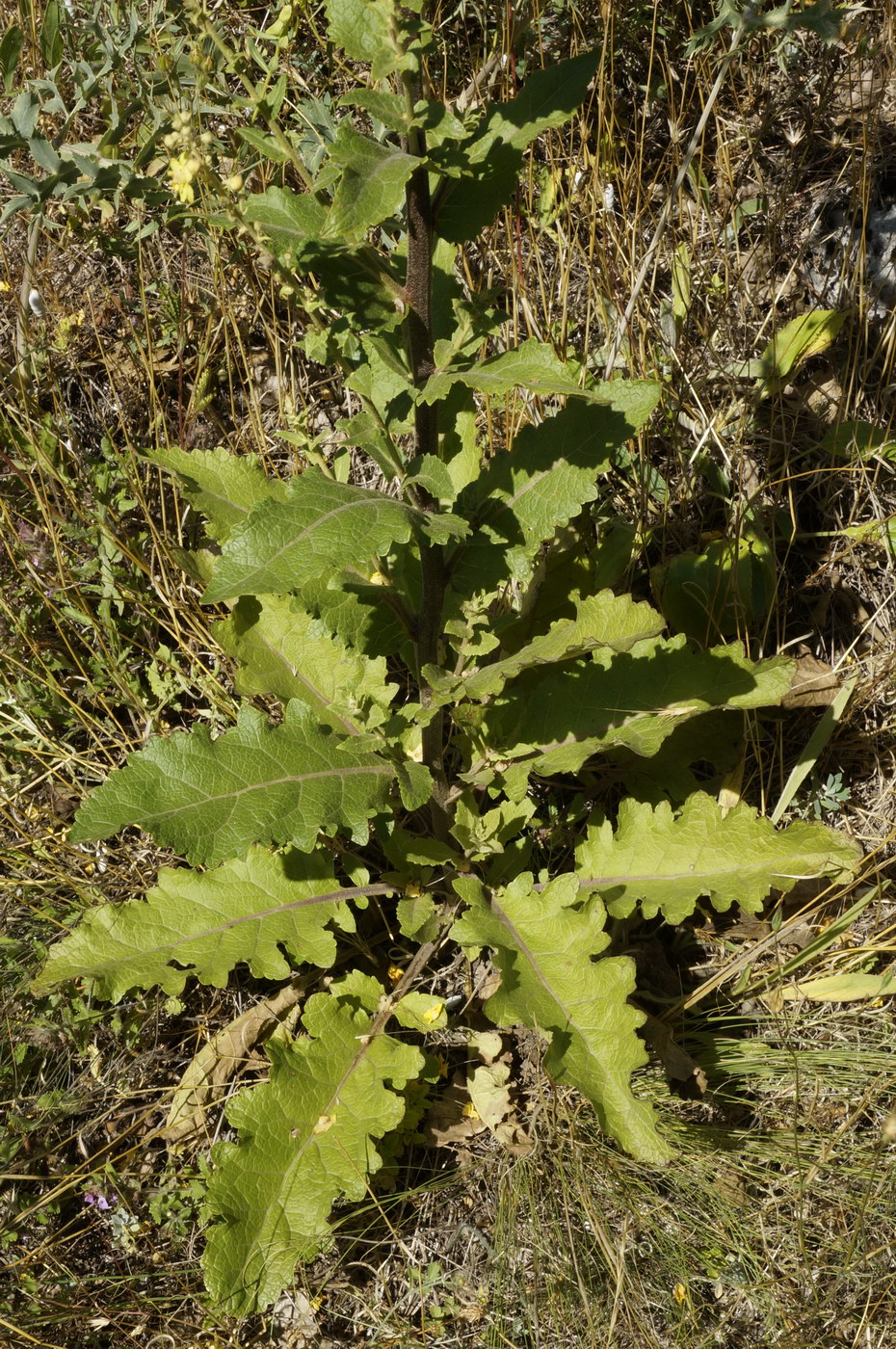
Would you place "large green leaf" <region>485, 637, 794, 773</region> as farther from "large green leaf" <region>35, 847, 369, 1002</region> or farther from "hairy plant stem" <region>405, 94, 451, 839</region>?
"large green leaf" <region>35, 847, 369, 1002</region>

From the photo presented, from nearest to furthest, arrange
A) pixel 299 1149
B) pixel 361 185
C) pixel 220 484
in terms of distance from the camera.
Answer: pixel 361 185
pixel 299 1149
pixel 220 484

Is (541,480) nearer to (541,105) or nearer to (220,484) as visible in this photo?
(541,105)

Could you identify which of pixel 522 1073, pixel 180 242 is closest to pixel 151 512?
pixel 180 242

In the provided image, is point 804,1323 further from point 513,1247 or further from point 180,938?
point 180,938

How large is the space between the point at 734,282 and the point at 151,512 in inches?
77.7

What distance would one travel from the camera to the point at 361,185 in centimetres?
146

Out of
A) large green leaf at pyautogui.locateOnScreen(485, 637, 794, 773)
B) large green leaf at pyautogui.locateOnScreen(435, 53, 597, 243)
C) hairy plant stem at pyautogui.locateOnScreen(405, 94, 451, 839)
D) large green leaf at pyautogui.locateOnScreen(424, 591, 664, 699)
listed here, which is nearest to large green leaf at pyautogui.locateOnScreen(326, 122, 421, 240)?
hairy plant stem at pyautogui.locateOnScreen(405, 94, 451, 839)

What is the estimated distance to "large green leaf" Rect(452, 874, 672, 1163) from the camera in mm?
2000

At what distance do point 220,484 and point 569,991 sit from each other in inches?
55.2

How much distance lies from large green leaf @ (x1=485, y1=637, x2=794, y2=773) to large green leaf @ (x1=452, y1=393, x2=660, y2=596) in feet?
1.46

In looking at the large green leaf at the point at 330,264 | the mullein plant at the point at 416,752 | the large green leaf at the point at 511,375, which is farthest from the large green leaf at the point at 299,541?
the large green leaf at the point at 330,264

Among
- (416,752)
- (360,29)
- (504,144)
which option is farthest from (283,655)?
(360,29)

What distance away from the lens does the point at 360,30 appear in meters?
1.61

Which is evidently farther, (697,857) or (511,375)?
(697,857)
